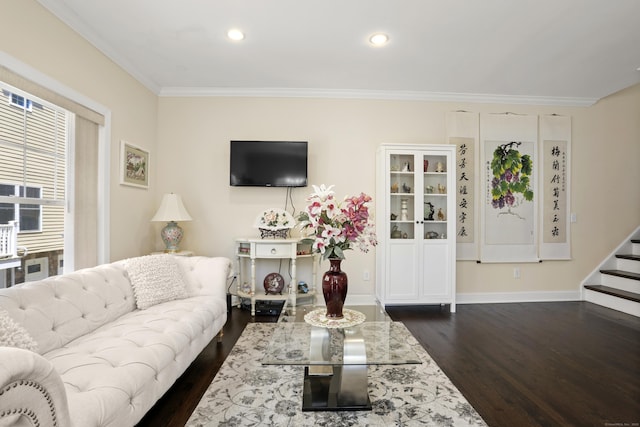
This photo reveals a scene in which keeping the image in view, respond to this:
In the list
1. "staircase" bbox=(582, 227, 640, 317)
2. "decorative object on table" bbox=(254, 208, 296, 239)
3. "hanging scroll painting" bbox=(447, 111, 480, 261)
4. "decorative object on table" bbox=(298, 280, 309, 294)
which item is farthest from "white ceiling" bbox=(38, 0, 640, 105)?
"decorative object on table" bbox=(298, 280, 309, 294)

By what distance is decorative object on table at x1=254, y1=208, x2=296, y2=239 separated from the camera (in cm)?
362

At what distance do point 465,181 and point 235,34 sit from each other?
3060mm

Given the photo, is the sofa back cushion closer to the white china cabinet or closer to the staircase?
the white china cabinet

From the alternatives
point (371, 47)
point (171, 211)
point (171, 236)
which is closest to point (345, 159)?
point (371, 47)

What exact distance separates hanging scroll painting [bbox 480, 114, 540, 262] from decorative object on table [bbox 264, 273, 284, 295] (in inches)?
99.4

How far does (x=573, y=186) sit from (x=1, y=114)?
573 cm

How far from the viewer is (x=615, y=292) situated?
387cm

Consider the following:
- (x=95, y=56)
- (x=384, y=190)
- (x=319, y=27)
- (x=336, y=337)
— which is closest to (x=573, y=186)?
(x=384, y=190)

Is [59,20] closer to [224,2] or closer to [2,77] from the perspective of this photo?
[2,77]

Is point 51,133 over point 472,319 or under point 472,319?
over

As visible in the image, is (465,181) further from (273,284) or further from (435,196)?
(273,284)

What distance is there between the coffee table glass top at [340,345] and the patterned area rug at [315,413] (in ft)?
0.50

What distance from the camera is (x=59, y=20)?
2387 millimetres

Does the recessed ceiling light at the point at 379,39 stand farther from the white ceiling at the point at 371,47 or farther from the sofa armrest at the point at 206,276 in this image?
the sofa armrest at the point at 206,276
